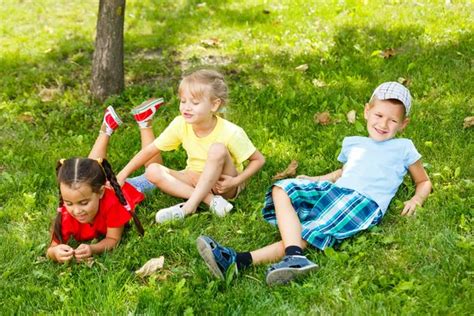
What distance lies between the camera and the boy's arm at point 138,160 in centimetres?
436

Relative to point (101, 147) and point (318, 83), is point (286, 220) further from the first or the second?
point (318, 83)

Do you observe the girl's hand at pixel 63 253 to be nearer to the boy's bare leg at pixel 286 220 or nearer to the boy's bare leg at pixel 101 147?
the boy's bare leg at pixel 101 147

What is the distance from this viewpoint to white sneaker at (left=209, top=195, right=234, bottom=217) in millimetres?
4172

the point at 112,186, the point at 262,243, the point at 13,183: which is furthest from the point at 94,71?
the point at 262,243

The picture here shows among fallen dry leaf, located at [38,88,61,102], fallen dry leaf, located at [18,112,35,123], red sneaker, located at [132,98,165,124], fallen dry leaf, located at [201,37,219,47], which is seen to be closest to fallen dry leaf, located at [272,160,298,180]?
red sneaker, located at [132,98,165,124]

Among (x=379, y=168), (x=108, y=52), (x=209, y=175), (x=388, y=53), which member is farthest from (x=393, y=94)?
(x=108, y=52)

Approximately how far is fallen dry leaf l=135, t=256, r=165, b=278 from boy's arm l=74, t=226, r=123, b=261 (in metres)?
0.32

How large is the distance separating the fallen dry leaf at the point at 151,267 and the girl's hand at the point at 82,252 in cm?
33

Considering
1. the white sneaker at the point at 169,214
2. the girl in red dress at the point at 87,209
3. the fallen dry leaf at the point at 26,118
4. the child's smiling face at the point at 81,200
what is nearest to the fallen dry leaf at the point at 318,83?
the white sneaker at the point at 169,214

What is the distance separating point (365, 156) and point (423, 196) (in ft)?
1.47

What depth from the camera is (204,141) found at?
439 cm

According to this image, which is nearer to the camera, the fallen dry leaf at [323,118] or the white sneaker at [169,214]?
the white sneaker at [169,214]

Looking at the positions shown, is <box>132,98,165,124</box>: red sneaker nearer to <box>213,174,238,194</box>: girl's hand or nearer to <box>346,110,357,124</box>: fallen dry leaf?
<box>213,174,238,194</box>: girl's hand

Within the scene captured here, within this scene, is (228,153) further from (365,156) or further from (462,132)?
(462,132)
